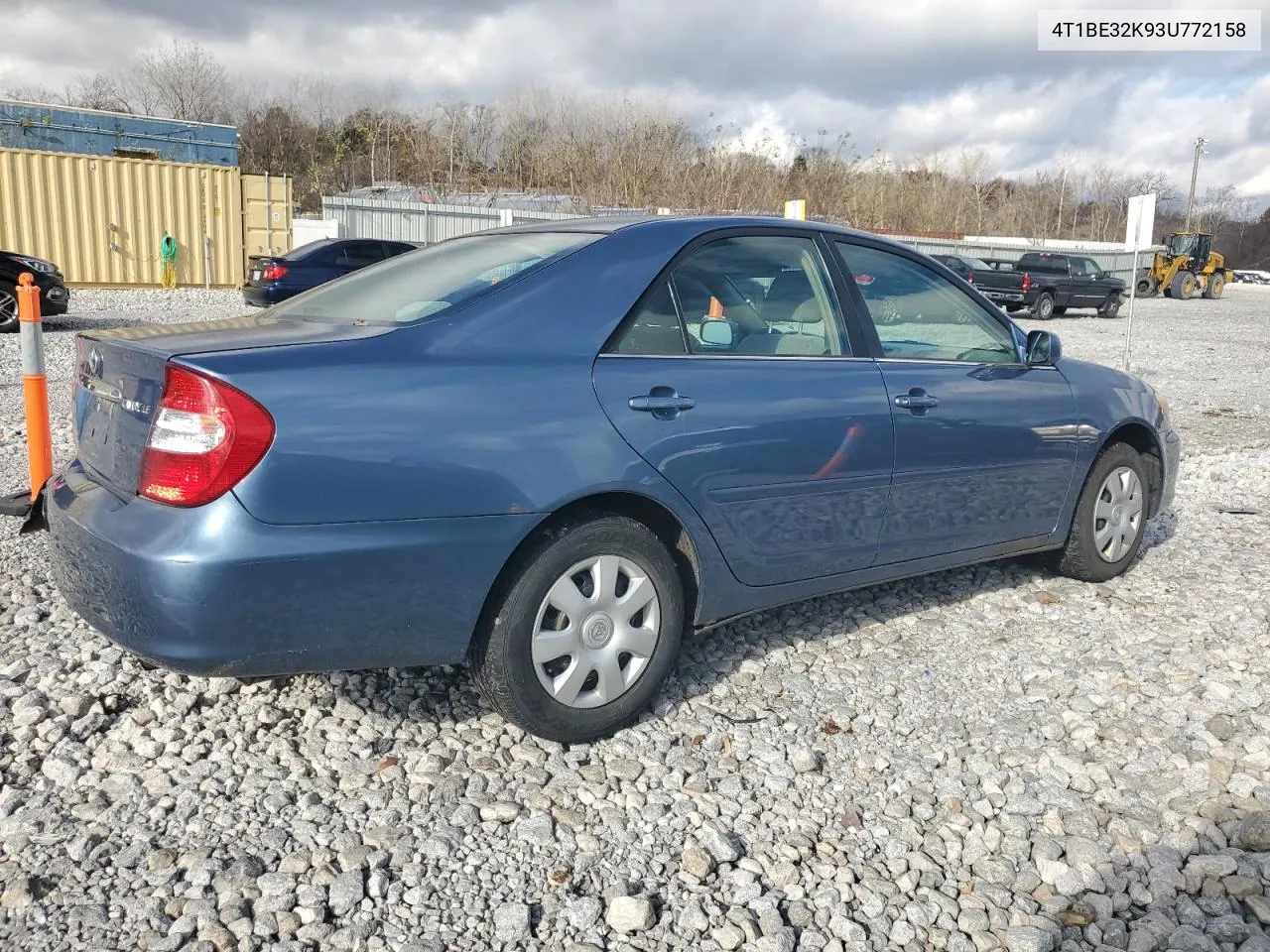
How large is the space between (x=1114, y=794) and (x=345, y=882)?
2.13 m

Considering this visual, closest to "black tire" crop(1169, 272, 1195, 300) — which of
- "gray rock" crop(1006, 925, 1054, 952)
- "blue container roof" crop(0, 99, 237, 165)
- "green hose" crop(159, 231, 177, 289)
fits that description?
"blue container roof" crop(0, 99, 237, 165)

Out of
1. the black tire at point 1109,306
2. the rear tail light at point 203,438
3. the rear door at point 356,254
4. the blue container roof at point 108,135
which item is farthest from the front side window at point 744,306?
the blue container roof at point 108,135

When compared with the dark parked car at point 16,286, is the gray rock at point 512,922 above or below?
below

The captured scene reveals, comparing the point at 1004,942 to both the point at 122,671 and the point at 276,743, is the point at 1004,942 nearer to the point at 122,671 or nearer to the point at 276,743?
the point at 276,743

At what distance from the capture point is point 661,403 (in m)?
3.05

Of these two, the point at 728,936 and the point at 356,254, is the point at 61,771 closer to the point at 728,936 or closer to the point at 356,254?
the point at 728,936

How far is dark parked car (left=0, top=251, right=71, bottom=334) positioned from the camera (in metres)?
13.1

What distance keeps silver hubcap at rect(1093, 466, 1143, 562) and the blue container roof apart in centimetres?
2906

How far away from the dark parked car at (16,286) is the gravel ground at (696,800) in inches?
419

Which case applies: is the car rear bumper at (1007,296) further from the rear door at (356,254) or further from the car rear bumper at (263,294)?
the car rear bumper at (263,294)

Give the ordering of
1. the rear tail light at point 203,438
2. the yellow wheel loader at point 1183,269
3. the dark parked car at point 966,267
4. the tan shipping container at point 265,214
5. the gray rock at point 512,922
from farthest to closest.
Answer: the yellow wheel loader at point 1183,269 < the dark parked car at point 966,267 < the tan shipping container at point 265,214 < the rear tail light at point 203,438 < the gray rock at point 512,922

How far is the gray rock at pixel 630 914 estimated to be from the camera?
7.70 ft

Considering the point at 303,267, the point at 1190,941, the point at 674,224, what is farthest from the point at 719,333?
the point at 303,267

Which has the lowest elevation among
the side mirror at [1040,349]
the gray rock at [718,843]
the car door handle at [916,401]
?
the gray rock at [718,843]
